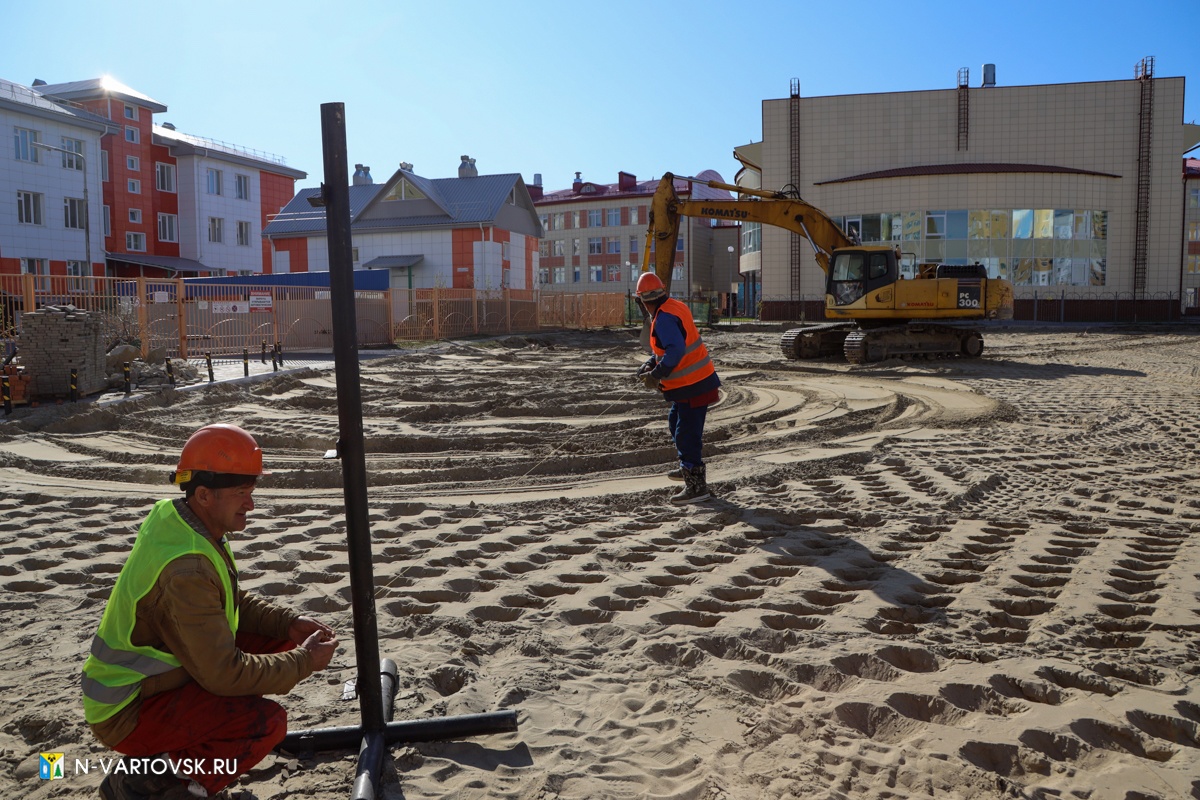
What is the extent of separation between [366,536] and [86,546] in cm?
407

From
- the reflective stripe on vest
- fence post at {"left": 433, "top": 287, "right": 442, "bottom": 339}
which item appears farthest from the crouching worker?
fence post at {"left": 433, "top": 287, "right": 442, "bottom": 339}

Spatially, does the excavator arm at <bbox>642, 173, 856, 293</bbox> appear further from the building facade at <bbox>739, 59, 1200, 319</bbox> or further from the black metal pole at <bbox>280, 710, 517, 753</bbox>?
the building facade at <bbox>739, 59, 1200, 319</bbox>

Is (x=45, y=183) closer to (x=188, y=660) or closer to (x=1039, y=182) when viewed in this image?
(x=188, y=660)

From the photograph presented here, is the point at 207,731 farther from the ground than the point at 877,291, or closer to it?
closer to it

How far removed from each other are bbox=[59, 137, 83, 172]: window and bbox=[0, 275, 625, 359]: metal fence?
53.0ft

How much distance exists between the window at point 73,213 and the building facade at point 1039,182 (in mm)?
35388

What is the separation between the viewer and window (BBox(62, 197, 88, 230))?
39469 millimetres

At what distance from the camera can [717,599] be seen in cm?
510

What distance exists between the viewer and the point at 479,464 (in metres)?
9.45

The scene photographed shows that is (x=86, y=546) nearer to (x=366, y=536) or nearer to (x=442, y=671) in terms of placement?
(x=442, y=671)

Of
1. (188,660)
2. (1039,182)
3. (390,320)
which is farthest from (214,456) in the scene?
(1039,182)

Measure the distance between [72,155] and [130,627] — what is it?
145 feet

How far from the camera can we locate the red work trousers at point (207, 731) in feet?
8.97

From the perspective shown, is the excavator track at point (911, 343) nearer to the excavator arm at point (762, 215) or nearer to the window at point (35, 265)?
the excavator arm at point (762, 215)
